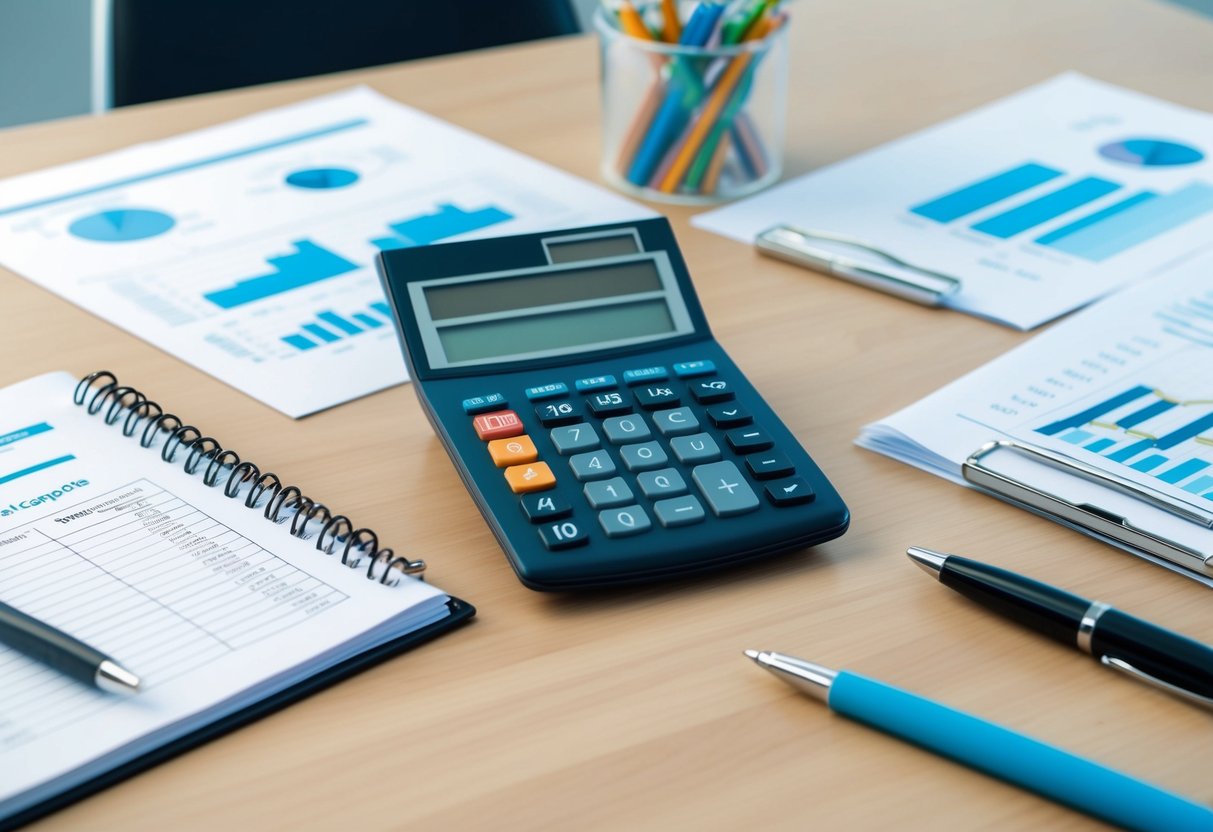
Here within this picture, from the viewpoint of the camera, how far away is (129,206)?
957 millimetres

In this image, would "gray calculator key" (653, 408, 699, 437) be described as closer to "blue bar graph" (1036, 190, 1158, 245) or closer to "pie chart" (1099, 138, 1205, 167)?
"blue bar graph" (1036, 190, 1158, 245)

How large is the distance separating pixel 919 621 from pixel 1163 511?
145mm

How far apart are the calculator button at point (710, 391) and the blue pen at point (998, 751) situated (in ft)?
0.53

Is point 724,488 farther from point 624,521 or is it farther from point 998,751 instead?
point 998,751

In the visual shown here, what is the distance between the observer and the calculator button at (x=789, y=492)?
0.61 metres

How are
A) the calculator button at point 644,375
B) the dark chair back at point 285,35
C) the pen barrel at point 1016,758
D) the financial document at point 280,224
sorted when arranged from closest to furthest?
the pen barrel at point 1016,758, the calculator button at point 644,375, the financial document at point 280,224, the dark chair back at point 285,35

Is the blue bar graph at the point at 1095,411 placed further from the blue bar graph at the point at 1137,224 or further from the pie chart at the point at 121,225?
the pie chart at the point at 121,225

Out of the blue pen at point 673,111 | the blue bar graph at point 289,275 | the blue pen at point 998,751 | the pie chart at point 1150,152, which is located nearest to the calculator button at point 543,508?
the blue pen at point 998,751

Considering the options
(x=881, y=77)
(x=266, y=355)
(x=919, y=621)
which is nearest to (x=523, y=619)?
(x=919, y=621)

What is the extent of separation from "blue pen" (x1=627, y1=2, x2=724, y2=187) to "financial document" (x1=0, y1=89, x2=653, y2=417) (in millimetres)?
30

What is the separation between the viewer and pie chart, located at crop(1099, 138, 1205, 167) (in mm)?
1062

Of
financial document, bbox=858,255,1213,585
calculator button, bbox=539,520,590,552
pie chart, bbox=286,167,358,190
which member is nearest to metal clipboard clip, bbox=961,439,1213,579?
financial document, bbox=858,255,1213,585

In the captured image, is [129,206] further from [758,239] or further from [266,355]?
[758,239]

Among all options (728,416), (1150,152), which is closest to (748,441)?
(728,416)
